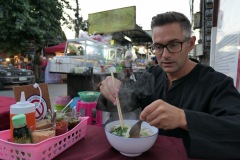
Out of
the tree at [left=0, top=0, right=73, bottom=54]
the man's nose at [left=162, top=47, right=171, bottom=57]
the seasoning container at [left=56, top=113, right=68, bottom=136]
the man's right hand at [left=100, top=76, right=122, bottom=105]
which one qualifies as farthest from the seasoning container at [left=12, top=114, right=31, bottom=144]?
the tree at [left=0, top=0, right=73, bottom=54]

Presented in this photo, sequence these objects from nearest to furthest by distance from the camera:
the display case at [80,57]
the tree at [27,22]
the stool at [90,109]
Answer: the stool at [90,109] → the display case at [80,57] → the tree at [27,22]

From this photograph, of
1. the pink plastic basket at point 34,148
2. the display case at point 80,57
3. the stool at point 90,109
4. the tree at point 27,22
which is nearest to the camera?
the pink plastic basket at point 34,148

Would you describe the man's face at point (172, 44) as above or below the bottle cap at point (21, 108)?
above

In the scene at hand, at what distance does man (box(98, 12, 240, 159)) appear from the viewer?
0.95 metres

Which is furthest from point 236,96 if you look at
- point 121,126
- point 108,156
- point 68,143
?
point 68,143

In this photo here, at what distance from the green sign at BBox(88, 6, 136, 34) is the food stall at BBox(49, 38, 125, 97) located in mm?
1776

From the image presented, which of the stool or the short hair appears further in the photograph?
the stool

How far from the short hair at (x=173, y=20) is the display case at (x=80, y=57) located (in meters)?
3.24

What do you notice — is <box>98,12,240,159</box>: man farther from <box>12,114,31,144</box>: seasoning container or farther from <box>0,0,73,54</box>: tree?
<box>0,0,73,54</box>: tree

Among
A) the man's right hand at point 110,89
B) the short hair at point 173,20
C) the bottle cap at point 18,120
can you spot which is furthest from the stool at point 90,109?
the bottle cap at point 18,120

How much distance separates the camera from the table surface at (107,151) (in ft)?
3.12

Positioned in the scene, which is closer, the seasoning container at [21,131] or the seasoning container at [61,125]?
the seasoning container at [21,131]

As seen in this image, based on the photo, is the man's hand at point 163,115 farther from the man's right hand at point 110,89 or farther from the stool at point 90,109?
the stool at point 90,109

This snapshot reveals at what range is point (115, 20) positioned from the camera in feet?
28.2
